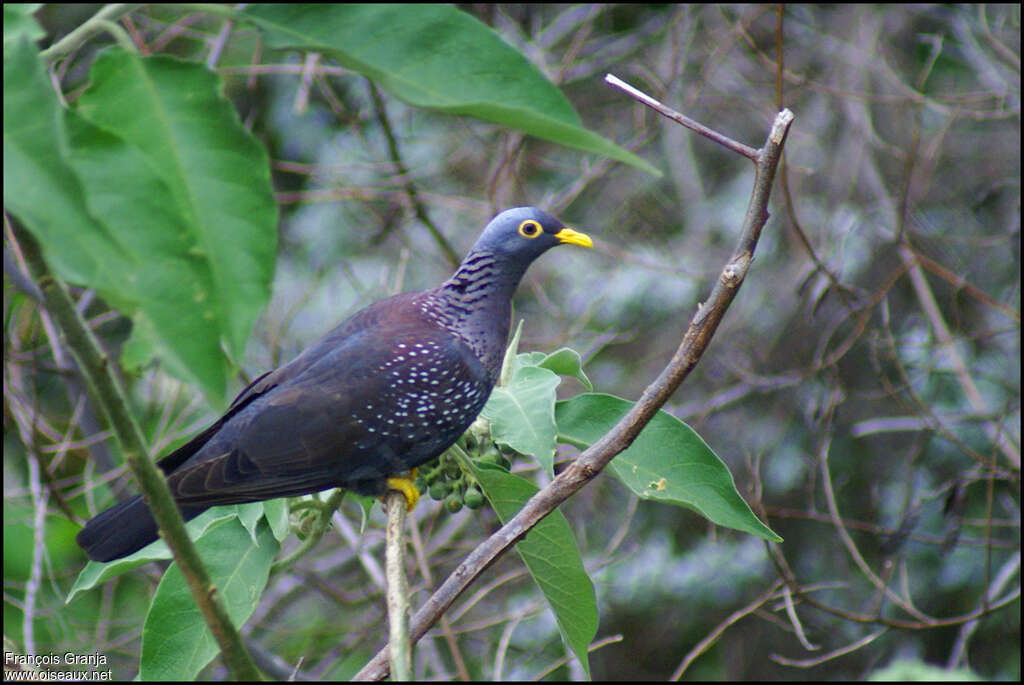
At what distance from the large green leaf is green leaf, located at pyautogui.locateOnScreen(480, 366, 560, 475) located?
91cm

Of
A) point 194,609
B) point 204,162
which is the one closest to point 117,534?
point 194,609

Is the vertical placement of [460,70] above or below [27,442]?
above

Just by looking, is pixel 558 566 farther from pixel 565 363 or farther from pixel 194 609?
pixel 194 609

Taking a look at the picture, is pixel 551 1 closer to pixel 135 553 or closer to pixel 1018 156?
pixel 1018 156

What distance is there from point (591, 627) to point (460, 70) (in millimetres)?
1266

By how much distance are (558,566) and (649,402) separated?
0.57 m

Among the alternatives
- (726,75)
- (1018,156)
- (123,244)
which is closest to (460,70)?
(123,244)

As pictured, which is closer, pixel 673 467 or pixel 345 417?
pixel 673 467

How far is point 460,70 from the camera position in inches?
38.4

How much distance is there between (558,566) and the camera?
6.34 feet

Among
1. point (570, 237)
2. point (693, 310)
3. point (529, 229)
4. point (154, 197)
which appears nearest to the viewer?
point (154, 197)

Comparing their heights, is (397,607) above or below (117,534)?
above

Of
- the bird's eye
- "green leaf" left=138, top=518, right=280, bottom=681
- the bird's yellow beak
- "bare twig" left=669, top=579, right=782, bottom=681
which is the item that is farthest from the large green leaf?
"bare twig" left=669, top=579, right=782, bottom=681

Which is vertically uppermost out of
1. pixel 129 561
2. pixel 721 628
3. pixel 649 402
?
pixel 649 402
